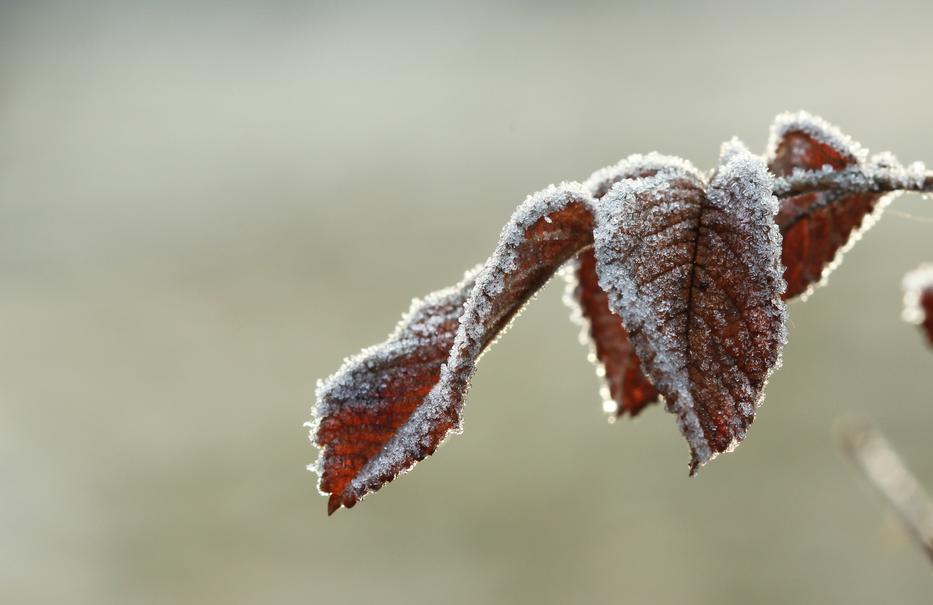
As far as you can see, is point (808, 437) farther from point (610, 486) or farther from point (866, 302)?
point (866, 302)

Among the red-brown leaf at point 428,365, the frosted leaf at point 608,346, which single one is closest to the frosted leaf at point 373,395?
the red-brown leaf at point 428,365

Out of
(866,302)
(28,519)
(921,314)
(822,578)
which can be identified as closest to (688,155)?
(866,302)

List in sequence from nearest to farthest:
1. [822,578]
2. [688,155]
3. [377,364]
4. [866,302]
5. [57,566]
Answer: [377,364] → [822,578] → [57,566] → [866,302] → [688,155]

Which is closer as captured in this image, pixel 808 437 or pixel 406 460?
pixel 406 460

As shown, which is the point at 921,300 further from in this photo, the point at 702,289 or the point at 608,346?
the point at 702,289

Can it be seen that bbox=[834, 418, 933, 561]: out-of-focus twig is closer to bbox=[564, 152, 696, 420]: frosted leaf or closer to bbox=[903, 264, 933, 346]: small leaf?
bbox=[903, 264, 933, 346]: small leaf

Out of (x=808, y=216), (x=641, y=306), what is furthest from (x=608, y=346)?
(x=641, y=306)
